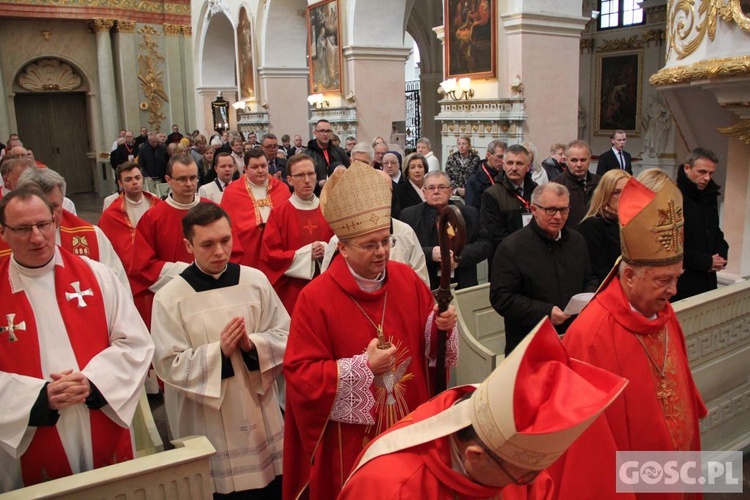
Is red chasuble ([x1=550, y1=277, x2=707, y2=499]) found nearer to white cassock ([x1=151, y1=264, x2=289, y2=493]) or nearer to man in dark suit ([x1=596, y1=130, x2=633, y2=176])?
white cassock ([x1=151, y1=264, x2=289, y2=493])

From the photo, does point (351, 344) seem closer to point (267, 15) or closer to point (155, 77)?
point (267, 15)

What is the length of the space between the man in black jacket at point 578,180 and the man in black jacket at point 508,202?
37cm

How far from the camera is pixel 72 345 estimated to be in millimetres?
2658

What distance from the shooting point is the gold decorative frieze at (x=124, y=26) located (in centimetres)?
1989

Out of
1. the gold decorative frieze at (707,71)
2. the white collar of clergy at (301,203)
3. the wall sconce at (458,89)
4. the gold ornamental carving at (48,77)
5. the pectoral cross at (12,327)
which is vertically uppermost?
the gold ornamental carving at (48,77)

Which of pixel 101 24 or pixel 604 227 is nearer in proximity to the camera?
pixel 604 227

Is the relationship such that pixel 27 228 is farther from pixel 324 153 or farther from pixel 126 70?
pixel 126 70

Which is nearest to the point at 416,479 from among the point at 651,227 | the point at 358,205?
the point at 358,205

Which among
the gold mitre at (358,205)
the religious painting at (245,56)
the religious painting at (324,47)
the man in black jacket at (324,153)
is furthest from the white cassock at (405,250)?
the religious painting at (245,56)

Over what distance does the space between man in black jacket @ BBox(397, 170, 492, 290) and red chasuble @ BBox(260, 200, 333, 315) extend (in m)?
0.67

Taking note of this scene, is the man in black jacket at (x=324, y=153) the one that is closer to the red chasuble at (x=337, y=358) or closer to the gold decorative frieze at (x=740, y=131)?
the gold decorative frieze at (x=740, y=131)

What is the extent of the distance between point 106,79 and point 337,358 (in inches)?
782

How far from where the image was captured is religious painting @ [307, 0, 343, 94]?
1350cm

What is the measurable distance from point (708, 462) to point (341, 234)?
8.87 ft
